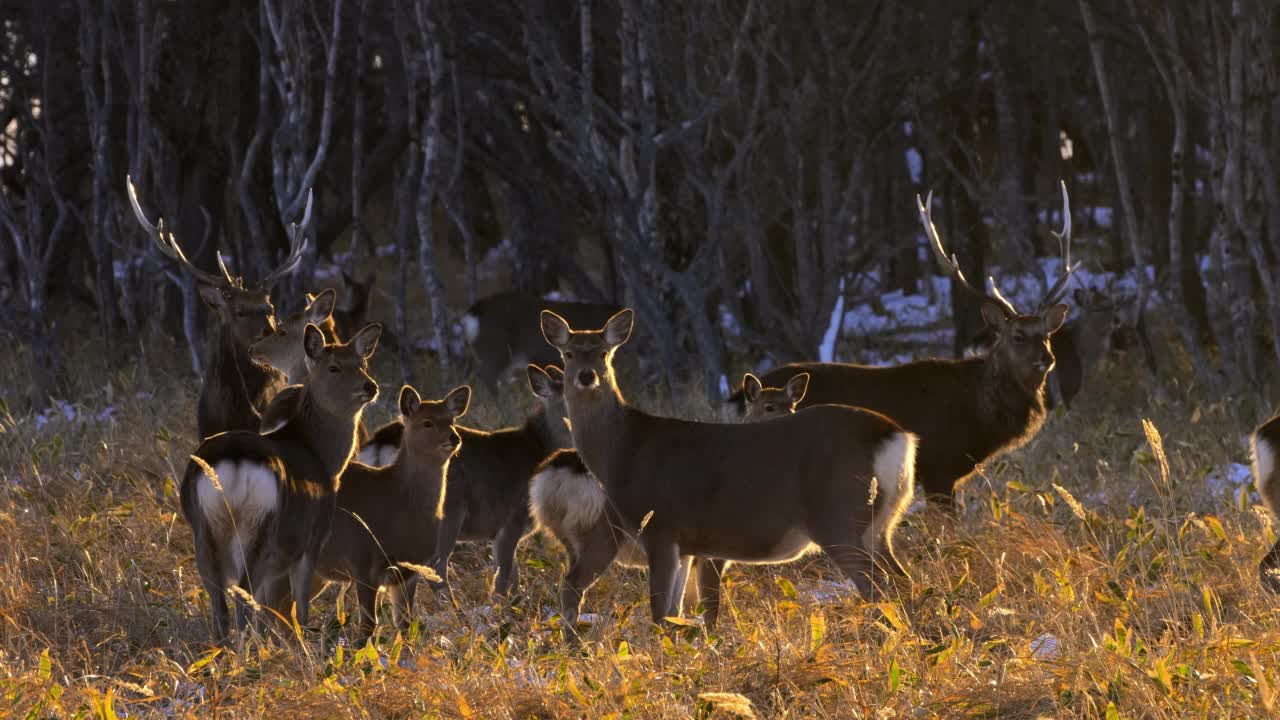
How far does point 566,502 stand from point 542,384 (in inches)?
48.8

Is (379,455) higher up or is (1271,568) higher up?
(379,455)

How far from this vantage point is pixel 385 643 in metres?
5.43

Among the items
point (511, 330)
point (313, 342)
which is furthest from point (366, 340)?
point (511, 330)

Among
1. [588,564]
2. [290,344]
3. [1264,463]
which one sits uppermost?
[290,344]

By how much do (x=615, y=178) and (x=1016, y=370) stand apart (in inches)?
172

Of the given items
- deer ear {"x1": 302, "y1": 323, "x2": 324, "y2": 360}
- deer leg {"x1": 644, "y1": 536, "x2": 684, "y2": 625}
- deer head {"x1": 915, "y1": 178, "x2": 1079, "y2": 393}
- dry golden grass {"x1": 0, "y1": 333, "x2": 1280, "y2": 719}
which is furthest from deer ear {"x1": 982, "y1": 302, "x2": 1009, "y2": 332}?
deer ear {"x1": 302, "y1": 323, "x2": 324, "y2": 360}

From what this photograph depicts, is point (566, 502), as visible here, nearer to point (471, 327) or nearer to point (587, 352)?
point (587, 352)

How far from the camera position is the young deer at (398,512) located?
601 centimetres

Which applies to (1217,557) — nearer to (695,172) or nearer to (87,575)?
(87,575)

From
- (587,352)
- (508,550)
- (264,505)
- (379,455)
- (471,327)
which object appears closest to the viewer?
(264,505)

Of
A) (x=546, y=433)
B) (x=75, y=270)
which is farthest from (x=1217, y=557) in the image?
(x=75, y=270)

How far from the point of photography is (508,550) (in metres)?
7.02

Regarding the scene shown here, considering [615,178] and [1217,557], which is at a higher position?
[615,178]

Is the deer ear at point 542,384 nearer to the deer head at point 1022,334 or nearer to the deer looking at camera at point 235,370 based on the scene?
the deer looking at camera at point 235,370
